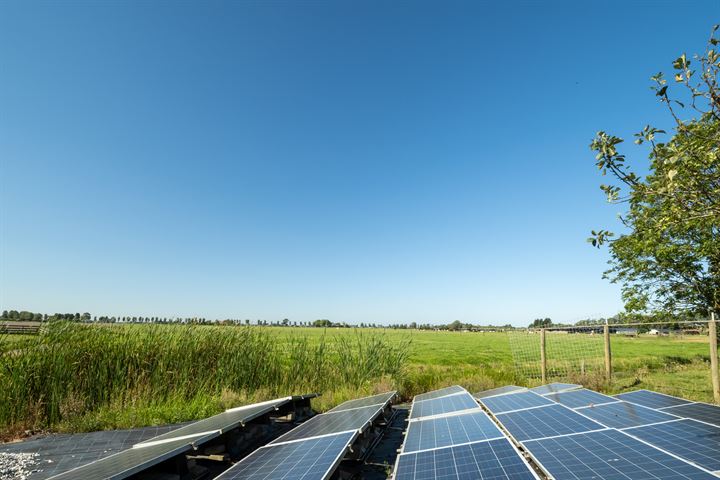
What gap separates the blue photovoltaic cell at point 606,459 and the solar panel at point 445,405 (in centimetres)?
242

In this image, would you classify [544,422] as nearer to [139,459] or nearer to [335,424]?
[335,424]

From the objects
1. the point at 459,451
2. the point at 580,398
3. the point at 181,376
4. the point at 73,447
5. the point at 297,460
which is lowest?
the point at 73,447

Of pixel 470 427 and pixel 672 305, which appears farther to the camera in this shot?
pixel 672 305

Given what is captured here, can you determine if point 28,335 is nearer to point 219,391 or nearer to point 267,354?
point 219,391

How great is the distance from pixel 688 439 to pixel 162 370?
1339cm

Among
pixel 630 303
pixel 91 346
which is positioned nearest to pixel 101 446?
pixel 91 346

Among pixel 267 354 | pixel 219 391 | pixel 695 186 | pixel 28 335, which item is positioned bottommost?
pixel 219 391

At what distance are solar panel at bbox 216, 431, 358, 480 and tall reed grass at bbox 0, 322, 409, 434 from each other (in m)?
6.27

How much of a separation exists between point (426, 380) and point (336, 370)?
11.8ft

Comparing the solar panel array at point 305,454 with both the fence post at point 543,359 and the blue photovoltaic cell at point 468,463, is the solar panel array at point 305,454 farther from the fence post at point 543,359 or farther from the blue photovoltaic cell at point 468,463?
the fence post at point 543,359

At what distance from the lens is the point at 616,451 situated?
379 cm

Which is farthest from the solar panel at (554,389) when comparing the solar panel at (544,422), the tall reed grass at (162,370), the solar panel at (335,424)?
the solar panel at (335,424)

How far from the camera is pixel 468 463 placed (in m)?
3.83

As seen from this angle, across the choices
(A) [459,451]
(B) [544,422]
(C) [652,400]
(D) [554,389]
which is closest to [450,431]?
(A) [459,451]
